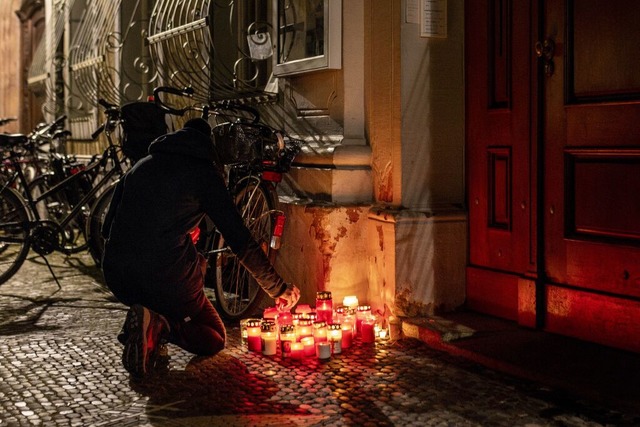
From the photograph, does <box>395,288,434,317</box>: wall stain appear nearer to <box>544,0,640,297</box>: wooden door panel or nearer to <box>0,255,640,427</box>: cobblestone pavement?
<box>0,255,640,427</box>: cobblestone pavement

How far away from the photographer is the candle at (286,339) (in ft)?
17.0

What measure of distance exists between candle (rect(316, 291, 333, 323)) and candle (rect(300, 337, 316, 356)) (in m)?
0.45

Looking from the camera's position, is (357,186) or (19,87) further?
(19,87)

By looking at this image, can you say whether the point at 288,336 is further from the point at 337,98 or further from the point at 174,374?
the point at 337,98

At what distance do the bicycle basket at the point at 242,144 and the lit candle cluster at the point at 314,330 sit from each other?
1.06m

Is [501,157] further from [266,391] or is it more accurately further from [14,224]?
[14,224]

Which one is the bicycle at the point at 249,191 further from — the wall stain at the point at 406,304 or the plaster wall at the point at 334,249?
the wall stain at the point at 406,304

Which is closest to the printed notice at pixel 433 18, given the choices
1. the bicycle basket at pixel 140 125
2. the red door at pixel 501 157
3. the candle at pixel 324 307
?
the red door at pixel 501 157

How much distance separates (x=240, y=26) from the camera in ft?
26.0

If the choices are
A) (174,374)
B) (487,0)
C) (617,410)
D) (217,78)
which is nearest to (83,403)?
(174,374)

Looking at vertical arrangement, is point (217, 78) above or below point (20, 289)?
above

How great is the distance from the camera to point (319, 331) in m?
5.27

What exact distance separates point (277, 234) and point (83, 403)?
2029 mm

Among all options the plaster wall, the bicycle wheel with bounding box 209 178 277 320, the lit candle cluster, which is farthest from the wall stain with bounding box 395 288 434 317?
the bicycle wheel with bounding box 209 178 277 320
